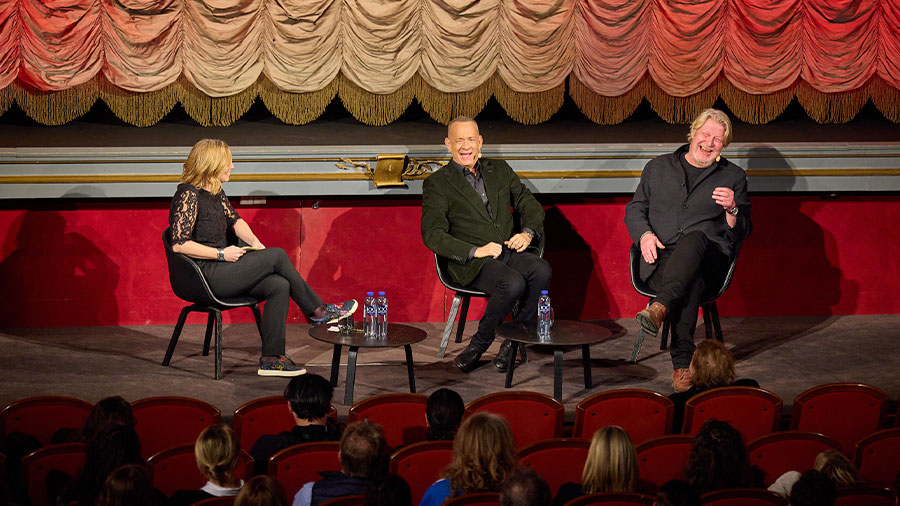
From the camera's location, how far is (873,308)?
590 cm

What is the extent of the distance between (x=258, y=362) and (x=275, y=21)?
5.99 feet

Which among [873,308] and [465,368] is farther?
[873,308]

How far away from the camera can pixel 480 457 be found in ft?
8.16

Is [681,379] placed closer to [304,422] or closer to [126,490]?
[304,422]

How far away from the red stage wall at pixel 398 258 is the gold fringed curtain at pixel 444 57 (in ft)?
1.73

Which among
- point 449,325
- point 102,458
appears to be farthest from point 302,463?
point 449,325

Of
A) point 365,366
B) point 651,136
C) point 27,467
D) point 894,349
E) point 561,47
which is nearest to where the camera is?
point 27,467

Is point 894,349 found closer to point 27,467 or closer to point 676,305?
point 676,305

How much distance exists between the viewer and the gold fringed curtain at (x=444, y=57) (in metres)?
5.24

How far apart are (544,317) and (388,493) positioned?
2344 millimetres

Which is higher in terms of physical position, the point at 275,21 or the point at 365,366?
the point at 275,21

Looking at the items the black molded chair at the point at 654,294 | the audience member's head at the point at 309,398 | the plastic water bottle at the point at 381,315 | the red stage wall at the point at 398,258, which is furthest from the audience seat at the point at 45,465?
the red stage wall at the point at 398,258

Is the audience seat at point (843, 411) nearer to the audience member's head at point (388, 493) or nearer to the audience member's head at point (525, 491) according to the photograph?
the audience member's head at point (525, 491)

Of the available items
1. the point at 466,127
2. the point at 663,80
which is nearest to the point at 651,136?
the point at 663,80
